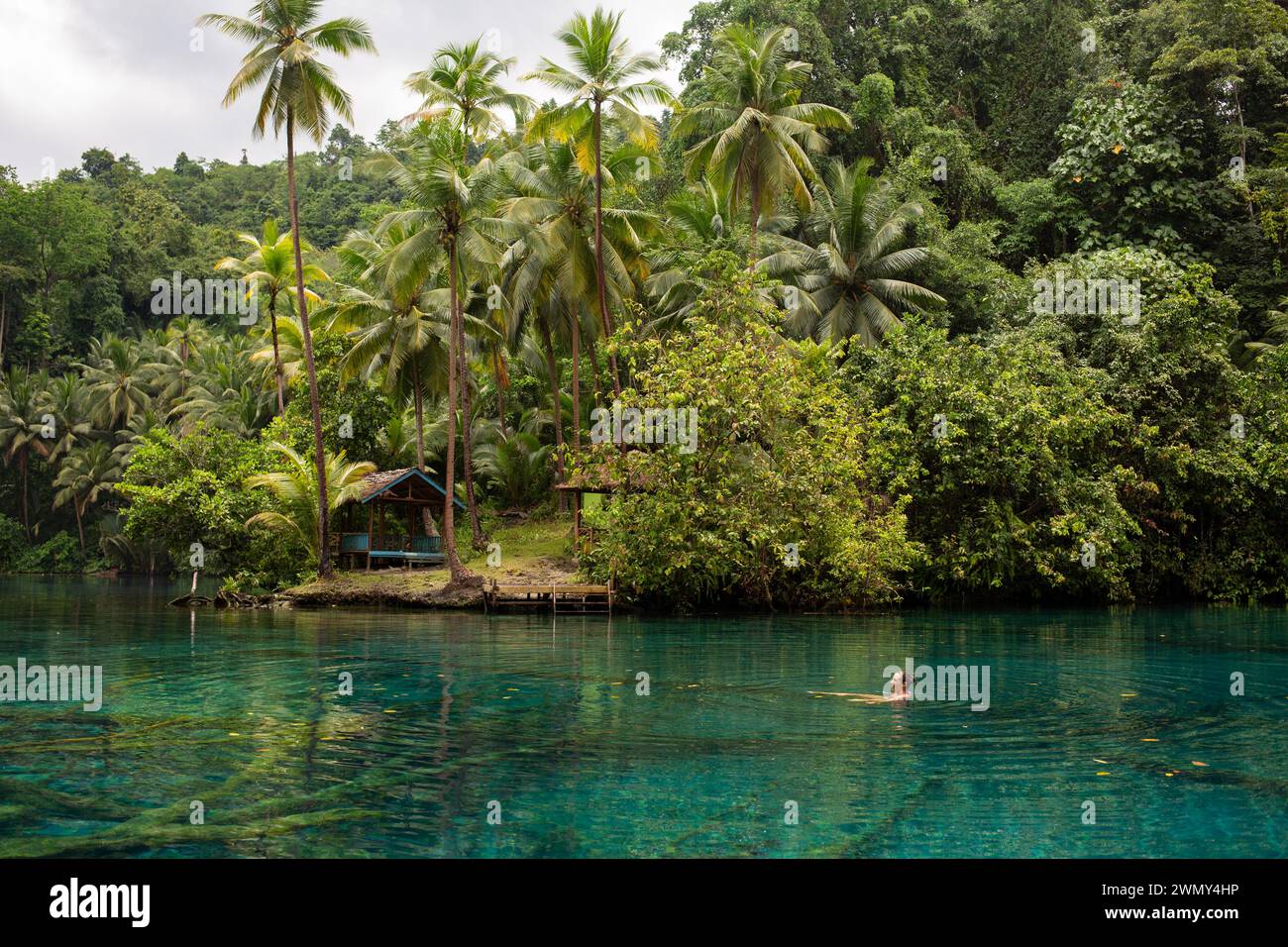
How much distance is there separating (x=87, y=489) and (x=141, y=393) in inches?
255

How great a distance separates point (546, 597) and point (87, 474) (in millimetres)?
42156

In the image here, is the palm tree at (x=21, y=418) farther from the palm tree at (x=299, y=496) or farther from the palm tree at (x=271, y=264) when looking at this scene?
the palm tree at (x=299, y=496)

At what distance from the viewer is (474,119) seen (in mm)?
34281

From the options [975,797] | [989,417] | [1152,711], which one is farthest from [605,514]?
[975,797]

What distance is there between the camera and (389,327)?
37.9 m

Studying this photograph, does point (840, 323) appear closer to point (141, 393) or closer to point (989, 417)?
point (989, 417)

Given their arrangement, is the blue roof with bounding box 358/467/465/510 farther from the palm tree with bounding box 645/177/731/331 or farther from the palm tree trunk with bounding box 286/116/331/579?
the palm tree with bounding box 645/177/731/331

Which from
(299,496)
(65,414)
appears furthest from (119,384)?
(299,496)

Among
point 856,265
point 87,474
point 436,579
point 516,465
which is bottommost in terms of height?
point 436,579

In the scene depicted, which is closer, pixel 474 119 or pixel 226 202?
pixel 474 119

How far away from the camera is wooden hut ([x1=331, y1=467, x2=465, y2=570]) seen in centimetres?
3469

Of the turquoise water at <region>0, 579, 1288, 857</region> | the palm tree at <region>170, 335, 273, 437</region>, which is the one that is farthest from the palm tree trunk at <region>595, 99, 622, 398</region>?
the palm tree at <region>170, 335, 273, 437</region>

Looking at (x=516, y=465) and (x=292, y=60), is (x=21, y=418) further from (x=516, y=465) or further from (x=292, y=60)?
(x=292, y=60)

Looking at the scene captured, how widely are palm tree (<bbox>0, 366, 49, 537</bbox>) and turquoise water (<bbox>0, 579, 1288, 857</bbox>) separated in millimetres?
48830
